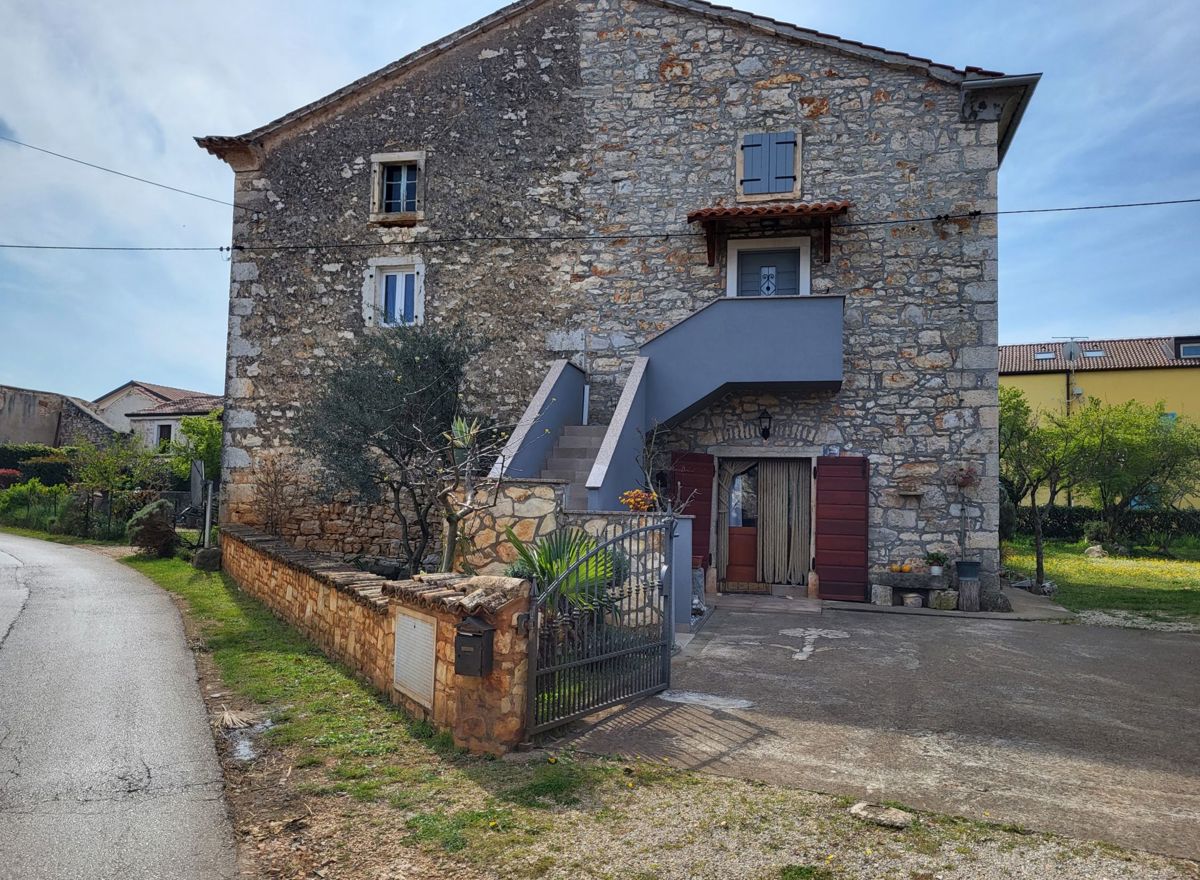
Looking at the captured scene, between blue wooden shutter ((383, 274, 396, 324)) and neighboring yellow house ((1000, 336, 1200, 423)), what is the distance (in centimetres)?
2992

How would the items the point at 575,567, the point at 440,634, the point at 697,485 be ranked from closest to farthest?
the point at 440,634 < the point at 575,567 < the point at 697,485

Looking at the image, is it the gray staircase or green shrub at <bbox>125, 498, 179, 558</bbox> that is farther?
green shrub at <bbox>125, 498, 179, 558</bbox>

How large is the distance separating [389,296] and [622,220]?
4.29 meters

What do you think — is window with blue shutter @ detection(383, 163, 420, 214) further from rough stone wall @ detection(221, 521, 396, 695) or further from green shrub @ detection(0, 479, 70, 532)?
green shrub @ detection(0, 479, 70, 532)

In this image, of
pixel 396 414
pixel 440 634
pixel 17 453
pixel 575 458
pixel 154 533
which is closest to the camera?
pixel 440 634

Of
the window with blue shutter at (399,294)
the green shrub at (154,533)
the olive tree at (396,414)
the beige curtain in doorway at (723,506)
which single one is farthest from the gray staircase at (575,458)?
the green shrub at (154,533)

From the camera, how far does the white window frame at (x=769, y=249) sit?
38.5ft

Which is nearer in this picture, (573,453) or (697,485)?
(573,453)

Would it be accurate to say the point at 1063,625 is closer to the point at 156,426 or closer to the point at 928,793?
the point at 928,793

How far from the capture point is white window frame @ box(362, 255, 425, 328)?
13.3m

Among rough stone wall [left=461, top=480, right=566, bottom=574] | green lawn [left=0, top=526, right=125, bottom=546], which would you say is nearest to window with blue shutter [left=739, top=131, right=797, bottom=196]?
rough stone wall [left=461, top=480, right=566, bottom=574]

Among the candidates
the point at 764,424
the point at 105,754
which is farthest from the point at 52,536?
the point at 764,424

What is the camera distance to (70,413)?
3528cm

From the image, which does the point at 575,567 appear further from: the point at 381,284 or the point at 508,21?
the point at 508,21
